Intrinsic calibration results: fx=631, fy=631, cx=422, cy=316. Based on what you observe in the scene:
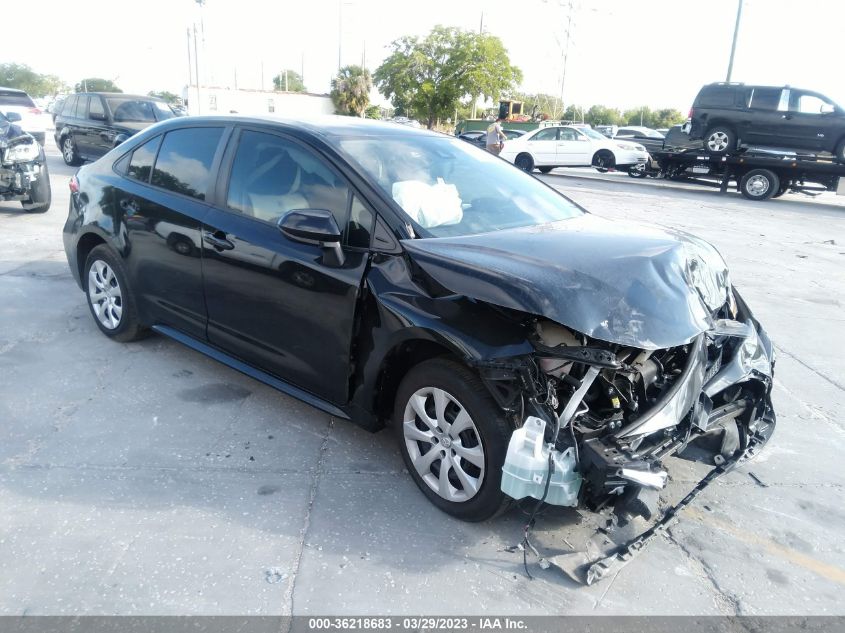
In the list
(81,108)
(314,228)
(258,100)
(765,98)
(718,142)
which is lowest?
(314,228)

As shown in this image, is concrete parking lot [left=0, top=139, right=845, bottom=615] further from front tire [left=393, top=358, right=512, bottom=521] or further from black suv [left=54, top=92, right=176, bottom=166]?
black suv [left=54, top=92, right=176, bottom=166]

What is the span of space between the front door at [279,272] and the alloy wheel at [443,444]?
1.52 ft

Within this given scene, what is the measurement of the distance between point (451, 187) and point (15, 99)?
61.9 feet

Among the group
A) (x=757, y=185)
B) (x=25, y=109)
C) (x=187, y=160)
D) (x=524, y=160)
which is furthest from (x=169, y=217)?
(x=524, y=160)

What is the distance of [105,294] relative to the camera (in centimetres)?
490

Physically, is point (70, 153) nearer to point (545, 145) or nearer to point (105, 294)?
point (105, 294)

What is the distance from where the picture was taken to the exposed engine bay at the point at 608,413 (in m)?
2.54

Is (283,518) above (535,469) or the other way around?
the other way around

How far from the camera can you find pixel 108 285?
485 centimetres

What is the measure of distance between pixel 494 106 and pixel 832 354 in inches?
2163

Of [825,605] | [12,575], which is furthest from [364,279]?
[825,605]

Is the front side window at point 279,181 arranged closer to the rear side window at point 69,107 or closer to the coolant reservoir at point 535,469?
the coolant reservoir at point 535,469

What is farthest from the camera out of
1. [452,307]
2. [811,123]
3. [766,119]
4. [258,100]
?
[258,100]

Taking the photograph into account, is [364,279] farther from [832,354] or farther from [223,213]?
[832,354]
